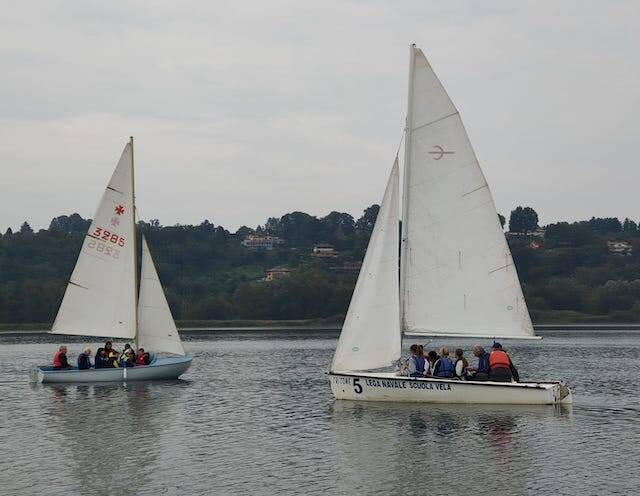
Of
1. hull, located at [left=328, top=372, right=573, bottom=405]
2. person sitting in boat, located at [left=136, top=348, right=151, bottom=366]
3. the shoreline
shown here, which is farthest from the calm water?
the shoreline

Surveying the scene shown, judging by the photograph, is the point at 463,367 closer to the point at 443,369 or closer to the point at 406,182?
the point at 443,369

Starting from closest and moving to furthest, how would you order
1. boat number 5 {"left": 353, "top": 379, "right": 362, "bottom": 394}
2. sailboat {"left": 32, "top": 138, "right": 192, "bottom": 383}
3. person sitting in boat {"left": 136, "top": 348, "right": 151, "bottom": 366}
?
boat number 5 {"left": 353, "top": 379, "right": 362, "bottom": 394} → person sitting in boat {"left": 136, "top": 348, "right": 151, "bottom": 366} → sailboat {"left": 32, "top": 138, "right": 192, "bottom": 383}

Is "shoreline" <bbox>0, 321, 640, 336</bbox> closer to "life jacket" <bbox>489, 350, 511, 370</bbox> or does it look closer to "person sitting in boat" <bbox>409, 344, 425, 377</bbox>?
"person sitting in boat" <bbox>409, 344, 425, 377</bbox>

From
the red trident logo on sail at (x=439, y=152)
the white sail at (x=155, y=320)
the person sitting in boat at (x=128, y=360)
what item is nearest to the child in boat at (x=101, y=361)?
the person sitting in boat at (x=128, y=360)

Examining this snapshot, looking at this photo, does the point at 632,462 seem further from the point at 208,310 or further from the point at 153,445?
the point at 208,310

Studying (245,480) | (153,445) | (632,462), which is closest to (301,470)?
(245,480)

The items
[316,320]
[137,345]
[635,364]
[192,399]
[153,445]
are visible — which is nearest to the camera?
[153,445]

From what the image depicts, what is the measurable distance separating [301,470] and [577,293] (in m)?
157

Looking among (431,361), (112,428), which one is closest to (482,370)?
(431,361)

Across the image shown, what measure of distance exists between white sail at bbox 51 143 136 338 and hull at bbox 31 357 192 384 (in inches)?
94.4

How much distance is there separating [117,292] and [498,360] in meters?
24.3

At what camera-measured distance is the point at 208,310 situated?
581ft

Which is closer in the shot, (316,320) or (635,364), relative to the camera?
(635,364)

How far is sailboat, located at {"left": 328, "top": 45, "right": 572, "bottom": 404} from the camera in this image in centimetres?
3750
